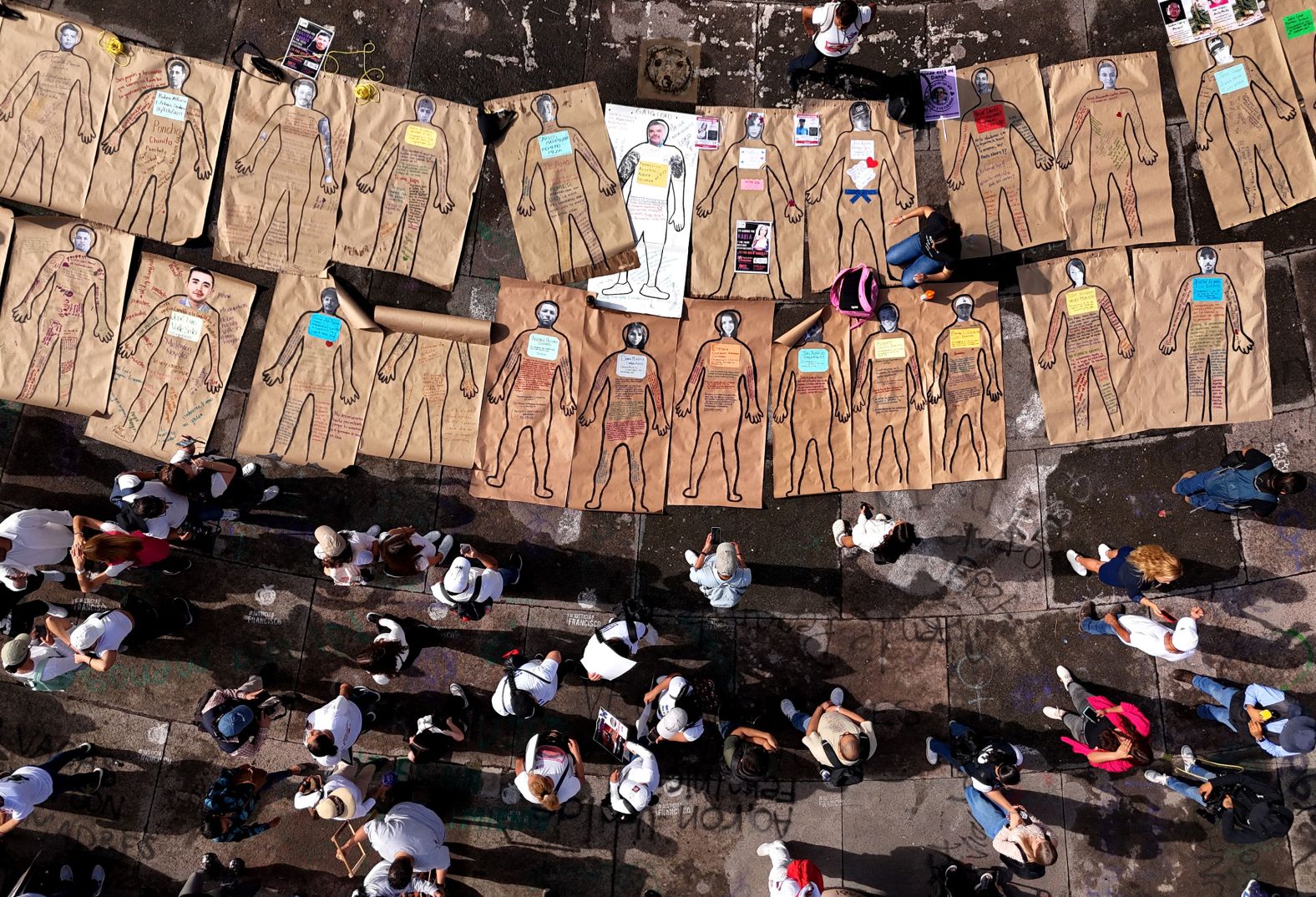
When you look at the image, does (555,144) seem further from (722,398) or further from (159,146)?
(159,146)

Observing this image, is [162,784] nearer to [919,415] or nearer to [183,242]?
[183,242]

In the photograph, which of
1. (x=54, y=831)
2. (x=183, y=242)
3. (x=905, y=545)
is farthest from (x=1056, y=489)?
(x=54, y=831)

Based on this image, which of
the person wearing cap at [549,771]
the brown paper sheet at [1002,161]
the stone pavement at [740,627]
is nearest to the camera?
the person wearing cap at [549,771]

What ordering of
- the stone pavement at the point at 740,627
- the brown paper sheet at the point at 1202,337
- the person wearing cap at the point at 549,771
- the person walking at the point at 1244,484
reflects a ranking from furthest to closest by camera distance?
the brown paper sheet at the point at 1202,337 → the stone pavement at the point at 740,627 → the person walking at the point at 1244,484 → the person wearing cap at the point at 549,771

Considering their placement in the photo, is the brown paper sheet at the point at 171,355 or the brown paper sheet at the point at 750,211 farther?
the brown paper sheet at the point at 750,211

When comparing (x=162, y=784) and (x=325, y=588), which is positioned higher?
(x=325, y=588)

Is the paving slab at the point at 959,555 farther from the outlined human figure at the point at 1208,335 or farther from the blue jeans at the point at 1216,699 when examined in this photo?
the outlined human figure at the point at 1208,335

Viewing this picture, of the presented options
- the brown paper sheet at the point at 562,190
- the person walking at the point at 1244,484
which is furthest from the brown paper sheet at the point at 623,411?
the person walking at the point at 1244,484
